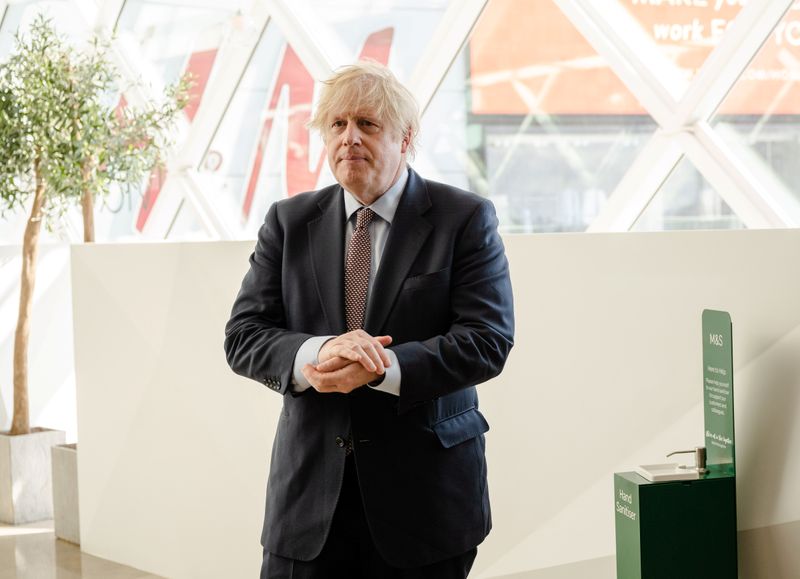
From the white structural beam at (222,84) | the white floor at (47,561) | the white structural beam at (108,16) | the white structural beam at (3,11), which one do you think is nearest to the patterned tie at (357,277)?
the white floor at (47,561)

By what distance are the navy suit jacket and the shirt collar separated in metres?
0.02

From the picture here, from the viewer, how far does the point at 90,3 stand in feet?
27.5

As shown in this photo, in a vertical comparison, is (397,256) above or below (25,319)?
above

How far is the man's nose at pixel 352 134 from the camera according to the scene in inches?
90.2

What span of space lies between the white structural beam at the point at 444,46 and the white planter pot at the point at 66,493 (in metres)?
2.64

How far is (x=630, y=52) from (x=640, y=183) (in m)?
0.58

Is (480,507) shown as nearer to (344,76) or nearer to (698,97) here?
(344,76)

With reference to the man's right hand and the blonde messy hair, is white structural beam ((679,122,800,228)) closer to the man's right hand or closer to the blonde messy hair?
the blonde messy hair

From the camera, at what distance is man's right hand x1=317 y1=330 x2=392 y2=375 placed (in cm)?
211

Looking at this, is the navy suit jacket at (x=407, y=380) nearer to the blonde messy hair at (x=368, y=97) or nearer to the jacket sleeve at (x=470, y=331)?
the jacket sleeve at (x=470, y=331)

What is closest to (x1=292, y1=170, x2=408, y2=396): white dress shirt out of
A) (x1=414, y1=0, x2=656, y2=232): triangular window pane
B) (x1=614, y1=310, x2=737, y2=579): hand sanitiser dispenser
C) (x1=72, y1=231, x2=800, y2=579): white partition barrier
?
(x1=614, y1=310, x2=737, y2=579): hand sanitiser dispenser

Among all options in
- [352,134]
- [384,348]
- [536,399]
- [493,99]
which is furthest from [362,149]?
[493,99]

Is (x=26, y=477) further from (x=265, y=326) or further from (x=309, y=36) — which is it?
(x=265, y=326)

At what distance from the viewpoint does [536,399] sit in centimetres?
361
